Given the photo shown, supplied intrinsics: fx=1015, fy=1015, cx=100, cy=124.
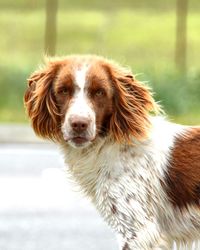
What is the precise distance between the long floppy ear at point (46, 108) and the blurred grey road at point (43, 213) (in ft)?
1.27

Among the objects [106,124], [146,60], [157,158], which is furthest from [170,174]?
[146,60]

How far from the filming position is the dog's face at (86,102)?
4980 mm

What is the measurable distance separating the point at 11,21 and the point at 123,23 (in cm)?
210

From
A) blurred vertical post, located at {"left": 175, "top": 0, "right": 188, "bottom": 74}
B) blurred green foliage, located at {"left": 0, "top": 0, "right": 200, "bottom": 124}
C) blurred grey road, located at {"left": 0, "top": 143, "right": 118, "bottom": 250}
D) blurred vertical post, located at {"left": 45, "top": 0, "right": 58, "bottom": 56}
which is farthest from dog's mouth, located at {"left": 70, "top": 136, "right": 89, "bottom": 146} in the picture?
blurred vertical post, located at {"left": 45, "top": 0, "right": 58, "bottom": 56}

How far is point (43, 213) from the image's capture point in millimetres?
9609

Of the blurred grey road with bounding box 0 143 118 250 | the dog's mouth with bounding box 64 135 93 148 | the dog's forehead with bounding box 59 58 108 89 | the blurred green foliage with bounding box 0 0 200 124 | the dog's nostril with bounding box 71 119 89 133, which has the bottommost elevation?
the blurred grey road with bounding box 0 143 118 250

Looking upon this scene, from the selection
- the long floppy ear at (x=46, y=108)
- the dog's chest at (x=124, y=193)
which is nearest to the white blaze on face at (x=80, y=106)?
the long floppy ear at (x=46, y=108)

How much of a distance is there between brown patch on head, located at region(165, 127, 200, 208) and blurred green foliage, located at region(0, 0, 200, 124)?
1252 cm

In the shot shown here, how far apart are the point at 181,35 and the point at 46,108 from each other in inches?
538

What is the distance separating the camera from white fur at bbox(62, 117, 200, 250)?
5066mm

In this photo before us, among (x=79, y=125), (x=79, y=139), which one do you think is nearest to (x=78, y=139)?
(x=79, y=139)

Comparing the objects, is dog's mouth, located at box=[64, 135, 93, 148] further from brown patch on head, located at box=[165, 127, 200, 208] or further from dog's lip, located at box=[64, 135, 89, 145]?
brown patch on head, located at box=[165, 127, 200, 208]

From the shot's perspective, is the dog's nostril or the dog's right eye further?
the dog's right eye

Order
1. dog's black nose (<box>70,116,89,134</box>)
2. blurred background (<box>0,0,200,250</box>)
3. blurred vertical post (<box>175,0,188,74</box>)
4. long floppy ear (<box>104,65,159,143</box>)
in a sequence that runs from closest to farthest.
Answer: dog's black nose (<box>70,116,89,134</box>), long floppy ear (<box>104,65,159,143</box>), blurred background (<box>0,0,200,250</box>), blurred vertical post (<box>175,0,188,74</box>)
